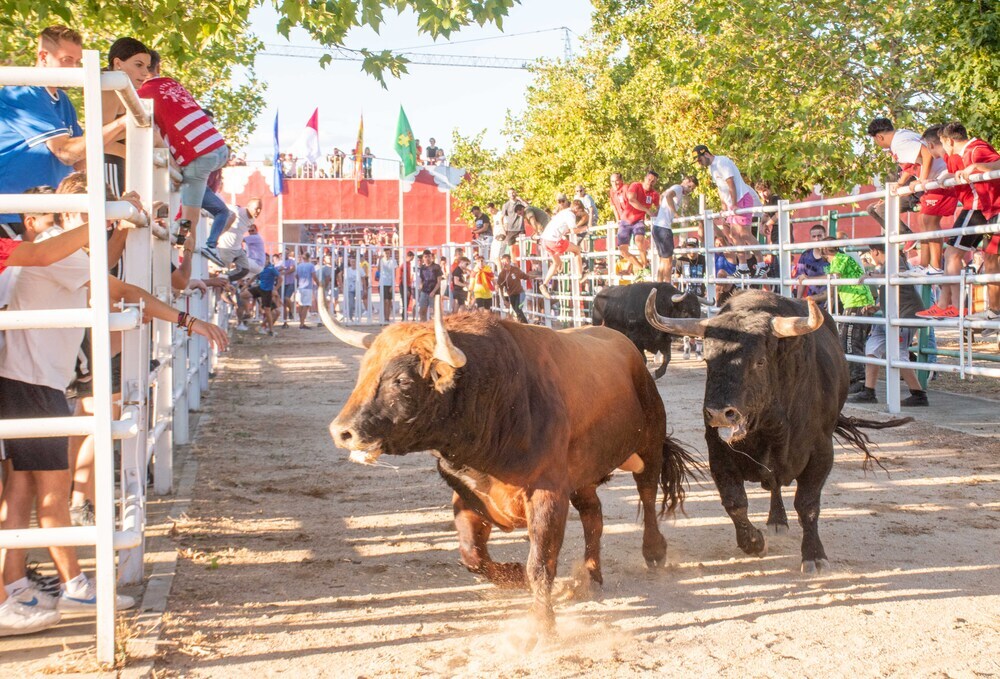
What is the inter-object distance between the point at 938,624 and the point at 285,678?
9.18 ft

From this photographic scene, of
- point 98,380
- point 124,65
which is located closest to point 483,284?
point 124,65

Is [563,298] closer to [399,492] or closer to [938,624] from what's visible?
[399,492]

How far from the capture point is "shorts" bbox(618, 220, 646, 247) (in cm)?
1658

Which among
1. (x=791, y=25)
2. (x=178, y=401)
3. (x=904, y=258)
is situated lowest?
(x=178, y=401)

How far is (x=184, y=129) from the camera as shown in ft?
23.2

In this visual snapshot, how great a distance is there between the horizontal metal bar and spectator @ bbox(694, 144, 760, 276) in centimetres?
1030

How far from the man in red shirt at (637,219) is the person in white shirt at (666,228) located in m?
0.56

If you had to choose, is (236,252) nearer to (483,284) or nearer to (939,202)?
(483,284)

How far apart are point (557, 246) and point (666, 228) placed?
3.69m

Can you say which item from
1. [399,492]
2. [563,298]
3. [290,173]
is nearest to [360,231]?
[290,173]

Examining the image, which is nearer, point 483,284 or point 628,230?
point 628,230

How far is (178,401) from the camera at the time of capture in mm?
8914

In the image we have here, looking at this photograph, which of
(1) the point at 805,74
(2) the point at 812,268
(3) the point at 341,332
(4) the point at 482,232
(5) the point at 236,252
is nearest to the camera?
(3) the point at 341,332

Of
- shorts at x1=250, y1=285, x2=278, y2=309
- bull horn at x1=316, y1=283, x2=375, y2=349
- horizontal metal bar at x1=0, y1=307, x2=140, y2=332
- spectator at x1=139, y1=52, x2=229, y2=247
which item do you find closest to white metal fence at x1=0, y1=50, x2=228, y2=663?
horizontal metal bar at x1=0, y1=307, x2=140, y2=332
